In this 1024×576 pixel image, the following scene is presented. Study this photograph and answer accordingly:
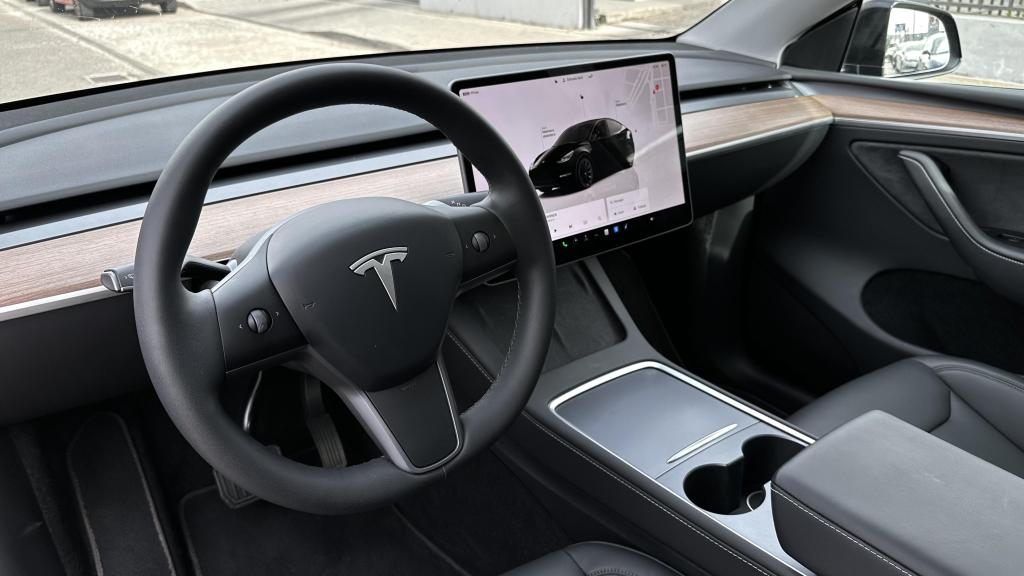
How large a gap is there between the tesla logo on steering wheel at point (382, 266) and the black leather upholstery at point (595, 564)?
508mm

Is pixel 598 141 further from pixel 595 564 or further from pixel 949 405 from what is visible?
pixel 949 405

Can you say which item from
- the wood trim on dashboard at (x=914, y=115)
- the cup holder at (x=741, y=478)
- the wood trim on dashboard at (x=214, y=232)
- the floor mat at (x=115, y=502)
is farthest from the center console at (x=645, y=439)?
the wood trim on dashboard at (x=914, y=115)

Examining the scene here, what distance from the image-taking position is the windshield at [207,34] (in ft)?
4.43

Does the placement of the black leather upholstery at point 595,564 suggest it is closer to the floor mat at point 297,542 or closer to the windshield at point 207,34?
the floor mat at point 297,542

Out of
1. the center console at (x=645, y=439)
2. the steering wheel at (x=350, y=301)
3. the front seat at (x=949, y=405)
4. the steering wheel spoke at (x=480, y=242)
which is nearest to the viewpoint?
the steering wheel at (x=350, y=301)

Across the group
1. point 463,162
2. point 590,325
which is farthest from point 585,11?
point 463,162

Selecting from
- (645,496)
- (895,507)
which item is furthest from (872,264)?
(895,507)

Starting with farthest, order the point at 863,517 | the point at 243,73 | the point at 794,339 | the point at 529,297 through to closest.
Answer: the point at 794,339
the point at 243,73
the point at 529,297
the point at 863,517

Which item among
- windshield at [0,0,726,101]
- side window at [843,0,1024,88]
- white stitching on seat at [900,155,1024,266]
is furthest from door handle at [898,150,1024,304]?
windshield at [0,0,726,101]

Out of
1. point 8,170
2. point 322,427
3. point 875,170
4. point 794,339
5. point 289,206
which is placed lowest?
point 794,339

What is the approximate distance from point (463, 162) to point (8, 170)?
0.66m

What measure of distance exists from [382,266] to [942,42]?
188 cm

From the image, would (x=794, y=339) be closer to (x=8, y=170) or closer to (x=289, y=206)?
(x=289, y=206)

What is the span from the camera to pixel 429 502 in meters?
1.63
